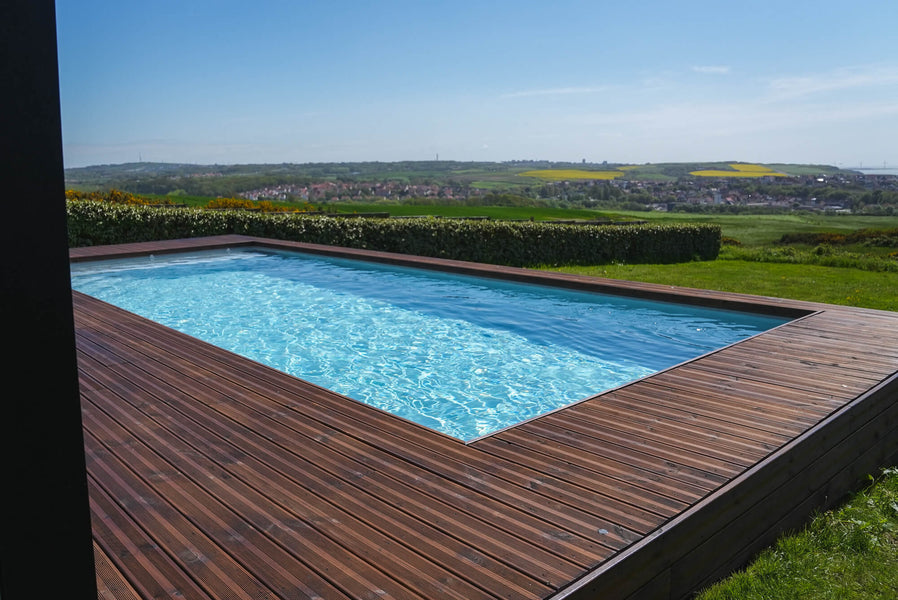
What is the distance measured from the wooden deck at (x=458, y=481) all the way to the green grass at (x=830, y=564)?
9 cm

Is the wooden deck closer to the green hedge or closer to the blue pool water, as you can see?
the blue pool water

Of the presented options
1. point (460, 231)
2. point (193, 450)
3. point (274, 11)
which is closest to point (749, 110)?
point (274, 11)

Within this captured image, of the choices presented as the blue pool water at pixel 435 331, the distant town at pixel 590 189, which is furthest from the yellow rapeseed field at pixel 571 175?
the blue pool water at pixel 435 331

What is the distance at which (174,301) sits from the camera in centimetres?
842

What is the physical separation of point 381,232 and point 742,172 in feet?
152

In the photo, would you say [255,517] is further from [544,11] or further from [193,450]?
[544,11]

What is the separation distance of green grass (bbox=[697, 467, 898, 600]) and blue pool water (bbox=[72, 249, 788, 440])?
2184 mm

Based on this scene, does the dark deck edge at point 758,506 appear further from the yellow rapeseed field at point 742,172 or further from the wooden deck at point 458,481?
the yellow rapeseed field at point 742,172

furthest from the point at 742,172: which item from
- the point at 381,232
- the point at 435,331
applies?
the point at 435,331

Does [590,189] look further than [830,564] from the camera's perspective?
Yes

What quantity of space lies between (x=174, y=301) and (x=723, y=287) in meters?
8.24

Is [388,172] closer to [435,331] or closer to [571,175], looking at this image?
[571,175]

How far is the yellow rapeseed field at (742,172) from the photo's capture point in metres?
49.0

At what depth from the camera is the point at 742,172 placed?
50656 mm
